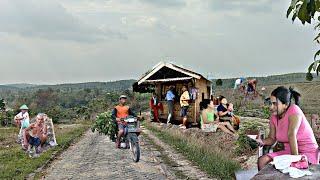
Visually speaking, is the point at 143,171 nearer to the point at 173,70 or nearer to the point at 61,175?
the point at 61,175

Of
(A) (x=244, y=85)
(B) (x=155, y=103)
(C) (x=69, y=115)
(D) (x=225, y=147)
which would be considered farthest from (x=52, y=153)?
(C) (x=69, y=115)

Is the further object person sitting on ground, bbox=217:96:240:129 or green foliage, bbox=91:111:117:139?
person sitting on ground, bbox=217:96:240:129

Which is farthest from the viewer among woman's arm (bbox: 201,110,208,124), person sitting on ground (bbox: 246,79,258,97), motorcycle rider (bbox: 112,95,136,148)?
person sitting on ground (bbox: 246,79,258,97)

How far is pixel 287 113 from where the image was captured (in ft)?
18.1

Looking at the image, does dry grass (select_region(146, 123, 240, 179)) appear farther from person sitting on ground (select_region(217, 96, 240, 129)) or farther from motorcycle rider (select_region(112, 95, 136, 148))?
motorcycle rider (select_region(112, 95, 136, 148))

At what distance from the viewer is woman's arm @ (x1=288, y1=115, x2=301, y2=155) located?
211 inches

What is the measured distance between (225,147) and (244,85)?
1679 cm

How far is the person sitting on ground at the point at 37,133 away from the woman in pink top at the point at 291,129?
9.31 meters

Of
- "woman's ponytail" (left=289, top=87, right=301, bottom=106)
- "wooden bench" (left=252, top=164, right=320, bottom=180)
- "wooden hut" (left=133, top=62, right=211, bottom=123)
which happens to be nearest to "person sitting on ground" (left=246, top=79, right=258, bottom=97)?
"wooden hut" (left=133, top=62, right=211, bottom=123)

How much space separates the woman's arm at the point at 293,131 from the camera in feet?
17.6

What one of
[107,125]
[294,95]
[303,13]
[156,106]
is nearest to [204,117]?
[107,125]

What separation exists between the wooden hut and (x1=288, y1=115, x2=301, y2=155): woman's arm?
17.8m

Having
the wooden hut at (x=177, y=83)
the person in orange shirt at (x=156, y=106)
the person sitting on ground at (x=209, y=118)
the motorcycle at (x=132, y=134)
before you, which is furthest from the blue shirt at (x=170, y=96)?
the motorcycle at (x=132, y=134)

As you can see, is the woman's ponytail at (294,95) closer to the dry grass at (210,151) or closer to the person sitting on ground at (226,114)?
the dry grass at (210,151)
